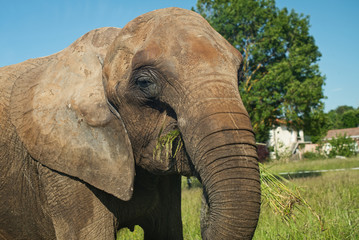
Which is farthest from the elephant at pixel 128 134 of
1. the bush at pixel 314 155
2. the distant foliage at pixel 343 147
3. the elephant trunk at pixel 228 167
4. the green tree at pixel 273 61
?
the distant foliage at pixel 343 147

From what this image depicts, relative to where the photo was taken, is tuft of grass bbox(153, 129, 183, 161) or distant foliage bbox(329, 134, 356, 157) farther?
distant foliage bbox(329, 134, 356, 157)

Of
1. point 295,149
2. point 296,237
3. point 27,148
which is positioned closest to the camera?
point 27,148

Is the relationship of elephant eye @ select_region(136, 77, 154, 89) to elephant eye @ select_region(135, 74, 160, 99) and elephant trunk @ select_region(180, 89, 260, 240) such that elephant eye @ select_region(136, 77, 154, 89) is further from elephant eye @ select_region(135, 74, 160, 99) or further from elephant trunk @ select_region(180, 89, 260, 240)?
elephant trunk @ select_region(180, 89, 260, 240)

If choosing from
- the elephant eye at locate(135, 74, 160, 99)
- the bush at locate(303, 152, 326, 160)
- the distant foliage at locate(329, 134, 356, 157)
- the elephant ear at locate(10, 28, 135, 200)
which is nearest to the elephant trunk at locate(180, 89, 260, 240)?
the elephant eye at locate(135, 74, 160, 99)

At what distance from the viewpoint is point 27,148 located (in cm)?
302

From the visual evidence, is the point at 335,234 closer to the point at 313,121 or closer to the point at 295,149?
the point at 313,121

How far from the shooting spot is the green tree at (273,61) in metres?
20.2

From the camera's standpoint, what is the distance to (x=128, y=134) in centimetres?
279

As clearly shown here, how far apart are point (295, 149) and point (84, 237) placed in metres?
53.6

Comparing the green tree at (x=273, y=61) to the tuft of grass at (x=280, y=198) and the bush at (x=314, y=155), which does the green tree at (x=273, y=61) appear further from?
the tuft of grass at (x=280, y=198)

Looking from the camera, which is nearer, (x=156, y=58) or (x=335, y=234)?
(x=156, y=58)

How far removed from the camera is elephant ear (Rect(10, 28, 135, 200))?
279cm

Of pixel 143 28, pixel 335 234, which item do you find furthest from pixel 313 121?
pixel 143 28

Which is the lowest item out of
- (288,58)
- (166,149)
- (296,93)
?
(166,149)
